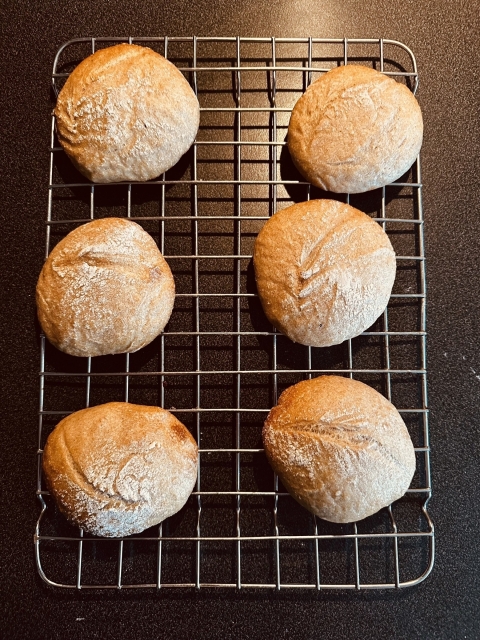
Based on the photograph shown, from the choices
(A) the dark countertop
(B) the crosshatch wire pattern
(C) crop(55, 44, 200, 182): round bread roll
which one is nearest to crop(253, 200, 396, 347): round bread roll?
(B) the crosshatch wire pattern

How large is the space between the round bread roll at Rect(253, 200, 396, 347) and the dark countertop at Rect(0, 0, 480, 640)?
28 cm

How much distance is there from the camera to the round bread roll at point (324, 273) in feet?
4.12

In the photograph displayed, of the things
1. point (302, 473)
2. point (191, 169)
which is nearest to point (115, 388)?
point (302, 473)

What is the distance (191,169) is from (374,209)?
574 mm

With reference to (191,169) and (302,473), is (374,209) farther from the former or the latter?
(302,473)

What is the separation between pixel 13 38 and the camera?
1488 mm

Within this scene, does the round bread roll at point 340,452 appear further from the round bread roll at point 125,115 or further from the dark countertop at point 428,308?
the round bread roll at point 125,115

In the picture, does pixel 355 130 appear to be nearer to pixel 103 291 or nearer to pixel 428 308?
pixel 428 308

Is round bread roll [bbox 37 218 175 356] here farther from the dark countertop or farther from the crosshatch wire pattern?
the dark countertop

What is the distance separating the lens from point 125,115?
4.25 feet

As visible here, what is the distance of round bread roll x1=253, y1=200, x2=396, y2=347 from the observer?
4.12ft

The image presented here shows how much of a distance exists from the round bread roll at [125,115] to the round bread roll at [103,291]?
18 cm

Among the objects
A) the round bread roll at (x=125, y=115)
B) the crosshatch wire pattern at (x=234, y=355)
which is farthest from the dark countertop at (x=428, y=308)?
the round bread roll at (x=125, y=115)

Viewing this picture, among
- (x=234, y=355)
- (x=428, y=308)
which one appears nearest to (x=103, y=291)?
(x=234, y=355)
